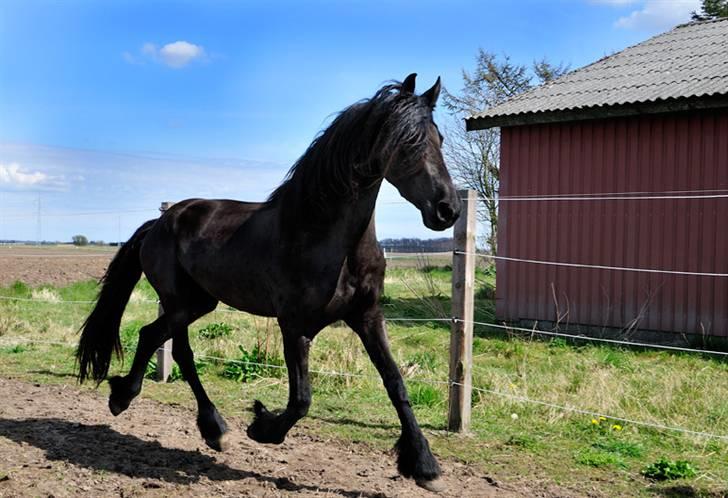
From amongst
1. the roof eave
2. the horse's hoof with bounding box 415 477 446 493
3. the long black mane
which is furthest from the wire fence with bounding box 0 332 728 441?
the roof eave

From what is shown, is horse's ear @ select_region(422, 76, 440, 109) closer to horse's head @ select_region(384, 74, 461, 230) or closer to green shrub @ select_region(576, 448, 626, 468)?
horse's head @ select_region(384, 74, 461, 230)

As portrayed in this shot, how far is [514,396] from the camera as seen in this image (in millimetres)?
5715

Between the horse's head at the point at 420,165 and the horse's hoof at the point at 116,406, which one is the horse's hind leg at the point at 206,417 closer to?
the horse's hoof at the point at 116,406

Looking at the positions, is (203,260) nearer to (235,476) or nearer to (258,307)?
(258,307)

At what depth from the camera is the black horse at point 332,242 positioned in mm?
3498

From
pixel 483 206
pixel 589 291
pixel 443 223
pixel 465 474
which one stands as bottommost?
pixel 465 474

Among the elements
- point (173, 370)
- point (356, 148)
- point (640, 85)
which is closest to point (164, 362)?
point (173, 370)

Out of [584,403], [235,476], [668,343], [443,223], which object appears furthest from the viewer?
[668,343]

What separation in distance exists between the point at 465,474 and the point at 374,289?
1.36 meters


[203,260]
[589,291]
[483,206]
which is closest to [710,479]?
[203,260]

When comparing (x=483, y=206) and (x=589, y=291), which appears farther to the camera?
(x=483, y=206)

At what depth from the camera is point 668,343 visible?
9.66 metres

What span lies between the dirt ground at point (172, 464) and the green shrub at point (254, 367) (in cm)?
143

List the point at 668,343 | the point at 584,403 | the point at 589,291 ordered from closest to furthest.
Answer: the point at 584,403 → the point at 668,343 → the point at 589,291
